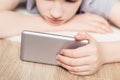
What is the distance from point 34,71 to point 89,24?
0.28 metres

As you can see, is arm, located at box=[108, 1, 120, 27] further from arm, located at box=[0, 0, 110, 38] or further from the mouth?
the mouth

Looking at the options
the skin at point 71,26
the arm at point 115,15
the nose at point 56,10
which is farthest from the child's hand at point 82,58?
the arm at point 115,15

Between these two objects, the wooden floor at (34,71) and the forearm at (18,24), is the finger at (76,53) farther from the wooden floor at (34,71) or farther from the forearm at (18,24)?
the forearm at (18,24)

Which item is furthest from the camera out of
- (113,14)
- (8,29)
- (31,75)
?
(113,14)

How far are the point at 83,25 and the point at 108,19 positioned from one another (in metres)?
0.14

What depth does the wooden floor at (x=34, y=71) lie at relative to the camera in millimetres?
737

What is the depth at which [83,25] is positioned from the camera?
3.09 ft

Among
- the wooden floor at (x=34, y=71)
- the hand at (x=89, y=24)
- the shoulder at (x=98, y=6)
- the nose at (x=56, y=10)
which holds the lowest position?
the wooden floor at (x=34, y=71)

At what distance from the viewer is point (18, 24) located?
0.90 meters

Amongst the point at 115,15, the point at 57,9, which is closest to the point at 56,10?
the point at 57,9

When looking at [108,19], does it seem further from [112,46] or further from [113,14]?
[112,46]

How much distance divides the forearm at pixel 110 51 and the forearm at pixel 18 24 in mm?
166

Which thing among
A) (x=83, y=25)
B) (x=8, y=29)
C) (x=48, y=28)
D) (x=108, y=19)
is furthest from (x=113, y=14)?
(x=8, y=29)

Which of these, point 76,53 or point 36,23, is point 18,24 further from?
point 76,53
